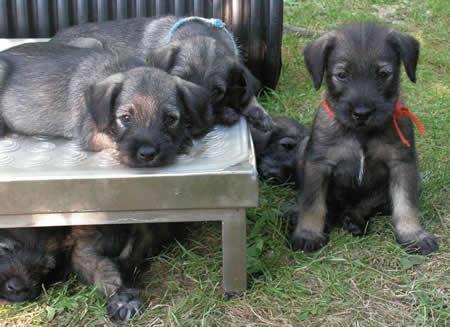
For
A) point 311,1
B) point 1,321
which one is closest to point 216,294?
point 1,321

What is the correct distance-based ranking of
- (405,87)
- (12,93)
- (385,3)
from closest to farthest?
(12,93) < (405,87) < (385,3)

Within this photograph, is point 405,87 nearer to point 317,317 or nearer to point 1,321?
point 317,317

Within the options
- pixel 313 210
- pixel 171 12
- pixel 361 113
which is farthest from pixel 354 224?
pixel 171 12

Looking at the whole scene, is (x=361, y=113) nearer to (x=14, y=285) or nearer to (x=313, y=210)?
(x=313, y=210)

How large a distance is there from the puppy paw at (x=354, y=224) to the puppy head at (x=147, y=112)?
3.92 feet

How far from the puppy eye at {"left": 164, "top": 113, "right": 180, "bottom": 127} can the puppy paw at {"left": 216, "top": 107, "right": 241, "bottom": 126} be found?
22.6 inches

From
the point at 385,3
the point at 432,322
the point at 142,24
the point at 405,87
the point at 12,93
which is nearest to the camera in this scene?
the point at 432,322

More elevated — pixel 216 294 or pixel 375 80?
pixel 375 80

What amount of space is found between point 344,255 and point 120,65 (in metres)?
1.81

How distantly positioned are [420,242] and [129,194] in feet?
5.94

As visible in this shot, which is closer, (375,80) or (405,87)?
(375,80)

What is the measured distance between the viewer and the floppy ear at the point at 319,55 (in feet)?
13.3

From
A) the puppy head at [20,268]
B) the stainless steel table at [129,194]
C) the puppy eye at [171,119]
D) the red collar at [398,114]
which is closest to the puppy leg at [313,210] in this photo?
the red collar at [398,114]

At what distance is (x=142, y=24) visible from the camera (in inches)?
219
